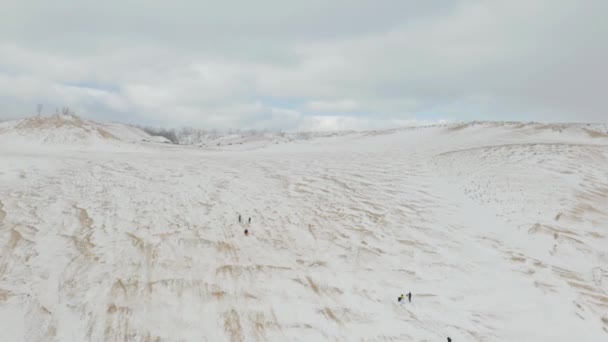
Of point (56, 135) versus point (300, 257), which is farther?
point (56, 135)

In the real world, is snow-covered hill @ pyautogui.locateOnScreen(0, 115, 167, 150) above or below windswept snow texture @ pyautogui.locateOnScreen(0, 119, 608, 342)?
above

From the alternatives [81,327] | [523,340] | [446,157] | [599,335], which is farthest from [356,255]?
[446,157]

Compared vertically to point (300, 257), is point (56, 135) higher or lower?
higher

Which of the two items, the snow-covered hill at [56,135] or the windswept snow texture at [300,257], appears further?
the snow-covered hill at [56,135]

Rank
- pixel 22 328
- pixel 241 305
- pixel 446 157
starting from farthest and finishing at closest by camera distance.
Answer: pixel 446 157 < pixel 241 305 < pixel 22 328

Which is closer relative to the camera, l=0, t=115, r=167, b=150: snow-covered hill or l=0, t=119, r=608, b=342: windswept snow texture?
l=0, t=119, r=608, b=342: windswept snow texture

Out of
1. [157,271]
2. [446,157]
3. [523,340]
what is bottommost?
[523,340]

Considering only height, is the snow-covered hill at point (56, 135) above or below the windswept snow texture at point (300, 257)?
above

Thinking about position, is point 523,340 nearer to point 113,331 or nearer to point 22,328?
point 113,331
